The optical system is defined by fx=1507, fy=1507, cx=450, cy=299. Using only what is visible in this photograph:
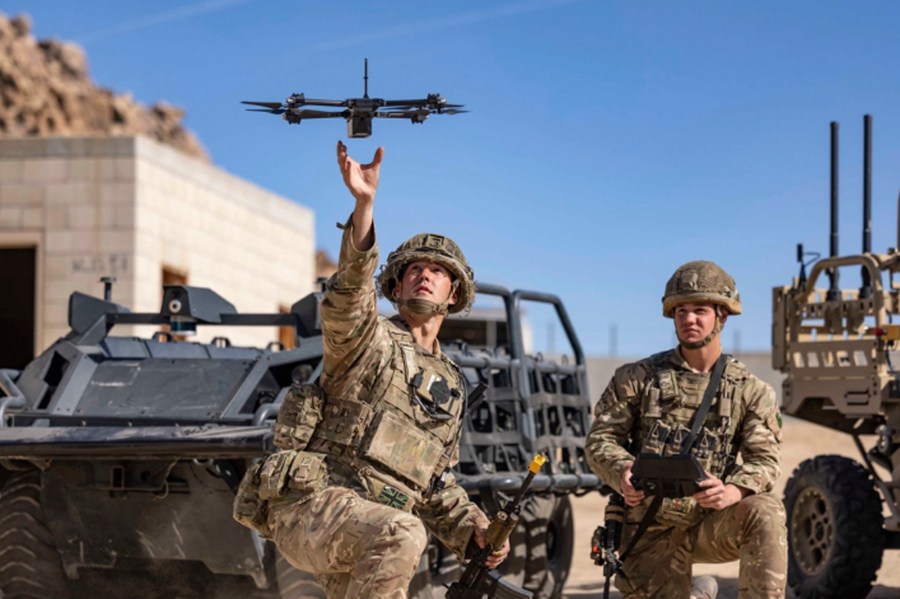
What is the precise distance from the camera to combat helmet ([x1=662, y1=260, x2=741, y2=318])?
226 inches

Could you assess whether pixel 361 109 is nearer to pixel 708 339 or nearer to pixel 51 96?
pixel 708 339

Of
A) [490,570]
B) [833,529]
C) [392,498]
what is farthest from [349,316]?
[833,529]

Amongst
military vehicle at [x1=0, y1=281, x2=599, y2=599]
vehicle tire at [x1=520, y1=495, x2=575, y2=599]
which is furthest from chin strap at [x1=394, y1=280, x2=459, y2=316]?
vehicle tire at [x1=520, y1=495, x2=575, y2=599]

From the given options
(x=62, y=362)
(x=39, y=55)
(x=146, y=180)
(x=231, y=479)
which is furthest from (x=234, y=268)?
(x=39, y=55)

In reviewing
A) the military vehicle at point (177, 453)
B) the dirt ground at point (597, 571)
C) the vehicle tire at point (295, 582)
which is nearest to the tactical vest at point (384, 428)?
the military vehicle at point (177, 453)

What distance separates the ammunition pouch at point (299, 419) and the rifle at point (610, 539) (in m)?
1.40

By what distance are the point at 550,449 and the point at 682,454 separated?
3555 millimetres

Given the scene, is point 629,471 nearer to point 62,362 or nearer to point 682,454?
point 682,454

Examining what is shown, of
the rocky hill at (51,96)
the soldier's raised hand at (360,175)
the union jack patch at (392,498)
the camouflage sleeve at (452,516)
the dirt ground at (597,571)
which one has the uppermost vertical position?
the rocky hill at (51,96)

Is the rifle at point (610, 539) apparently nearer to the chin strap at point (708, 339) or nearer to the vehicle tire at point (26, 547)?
the chin strap at point (708, 339)

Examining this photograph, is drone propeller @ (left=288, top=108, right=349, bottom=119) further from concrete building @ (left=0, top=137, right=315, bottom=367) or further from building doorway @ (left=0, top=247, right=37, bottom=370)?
building doorway @ (left=0, top=247, right=37, bottom=370)

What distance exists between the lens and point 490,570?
505cm

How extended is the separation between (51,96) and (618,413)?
4877 cm

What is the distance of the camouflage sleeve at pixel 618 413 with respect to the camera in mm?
5832
